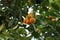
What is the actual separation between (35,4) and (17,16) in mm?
161

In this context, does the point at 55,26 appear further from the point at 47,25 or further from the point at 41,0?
the point at 41,0

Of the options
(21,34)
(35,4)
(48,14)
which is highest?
(48,14)

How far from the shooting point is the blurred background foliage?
3.52 ft

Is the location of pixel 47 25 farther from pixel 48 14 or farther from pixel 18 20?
pixel 18 20

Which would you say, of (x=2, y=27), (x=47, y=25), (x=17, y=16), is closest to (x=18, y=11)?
(x=17, y=16)

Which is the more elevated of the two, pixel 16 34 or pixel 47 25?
pixel 47 25

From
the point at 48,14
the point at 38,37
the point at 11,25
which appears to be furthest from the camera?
the point at 11,25

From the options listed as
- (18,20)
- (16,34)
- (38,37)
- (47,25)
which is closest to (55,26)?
(47,25)

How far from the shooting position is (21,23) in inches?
55.9

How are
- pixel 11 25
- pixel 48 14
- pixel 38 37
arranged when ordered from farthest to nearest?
pixel 11 25, pixel 38 37, pixel 48 14

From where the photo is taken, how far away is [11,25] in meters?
1.39

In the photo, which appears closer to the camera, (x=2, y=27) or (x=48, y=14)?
(x=48, y=14)

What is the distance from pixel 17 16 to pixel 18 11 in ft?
0.14

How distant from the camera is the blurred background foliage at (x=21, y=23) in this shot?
1071mm
